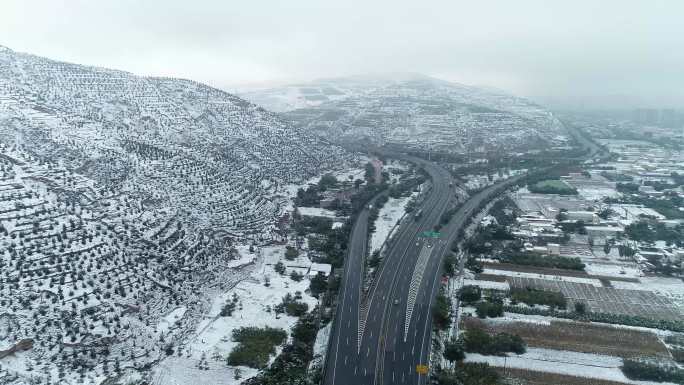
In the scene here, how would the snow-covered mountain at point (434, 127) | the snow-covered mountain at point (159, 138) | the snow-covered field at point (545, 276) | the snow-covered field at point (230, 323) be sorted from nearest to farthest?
the snow-covered field at point (230, 323), the snow-covered field at point (545, 276), the snow-covered mountain at point (159, 138), the snow-covered mountain at point (434, 127)

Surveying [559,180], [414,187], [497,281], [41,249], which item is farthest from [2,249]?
[559,180]

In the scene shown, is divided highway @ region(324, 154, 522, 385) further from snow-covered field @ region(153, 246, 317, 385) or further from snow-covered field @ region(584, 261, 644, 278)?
snow-covered field @ region(584, 261, 644, 278)

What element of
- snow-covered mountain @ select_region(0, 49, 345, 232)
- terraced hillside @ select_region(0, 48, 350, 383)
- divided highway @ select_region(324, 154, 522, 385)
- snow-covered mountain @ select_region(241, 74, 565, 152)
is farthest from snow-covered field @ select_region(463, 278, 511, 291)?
snow-covered mountain @ select_region(241, 74, 565, 152)

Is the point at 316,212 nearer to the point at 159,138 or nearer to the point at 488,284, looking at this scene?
the point at 159,138

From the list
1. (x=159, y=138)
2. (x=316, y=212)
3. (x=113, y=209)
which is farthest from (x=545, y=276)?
(x=159, y=138)

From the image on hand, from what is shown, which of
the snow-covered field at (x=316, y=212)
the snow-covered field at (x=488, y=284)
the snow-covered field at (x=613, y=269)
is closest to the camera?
the snow-covered field at (x=488, y=284)

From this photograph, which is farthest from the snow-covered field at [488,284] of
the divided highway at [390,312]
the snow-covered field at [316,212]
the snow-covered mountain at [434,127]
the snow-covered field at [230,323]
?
the snow-covered mountain at [434,127]

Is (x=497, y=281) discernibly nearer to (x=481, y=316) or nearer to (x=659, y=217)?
(x=481, y=316)

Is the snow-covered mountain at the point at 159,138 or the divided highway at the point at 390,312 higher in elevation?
the snow-covered mountain at the point at 159,138

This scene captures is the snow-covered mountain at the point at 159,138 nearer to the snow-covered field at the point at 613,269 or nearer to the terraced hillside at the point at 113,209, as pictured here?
the terraced hillside at the point at 113,209
